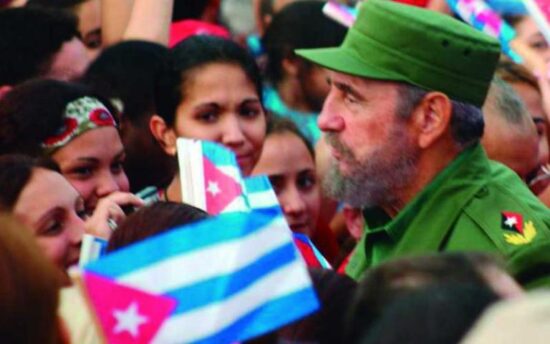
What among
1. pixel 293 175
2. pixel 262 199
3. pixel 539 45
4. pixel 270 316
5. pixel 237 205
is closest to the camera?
pixel 270 316

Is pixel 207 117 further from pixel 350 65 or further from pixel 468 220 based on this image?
pixel 468 220

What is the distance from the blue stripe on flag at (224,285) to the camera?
10.4ft

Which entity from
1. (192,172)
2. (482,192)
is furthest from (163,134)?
(482,192)

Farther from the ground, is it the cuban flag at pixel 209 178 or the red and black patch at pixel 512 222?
the red and black patch at pixel 512 222

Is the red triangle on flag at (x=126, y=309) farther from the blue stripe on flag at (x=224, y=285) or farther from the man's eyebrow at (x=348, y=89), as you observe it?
the man's eyebrow at (x=348, y=89)

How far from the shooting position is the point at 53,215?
4672mm

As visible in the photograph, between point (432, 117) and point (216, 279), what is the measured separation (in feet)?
5.86

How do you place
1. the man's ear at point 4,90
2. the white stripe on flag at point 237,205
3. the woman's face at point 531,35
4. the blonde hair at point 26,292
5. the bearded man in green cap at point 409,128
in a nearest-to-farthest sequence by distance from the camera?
the blonde hair at point 26,292
the white stripe on flag at point 237,205
the bearded man in green cap at point 409,128
the man's ear at point 4,90
the woman's face at point 531,35

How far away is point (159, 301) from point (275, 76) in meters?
4.48

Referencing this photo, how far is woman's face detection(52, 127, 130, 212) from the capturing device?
539 cm

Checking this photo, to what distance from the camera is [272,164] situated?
A: 6348 mm

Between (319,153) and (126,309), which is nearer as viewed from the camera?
(126,309)

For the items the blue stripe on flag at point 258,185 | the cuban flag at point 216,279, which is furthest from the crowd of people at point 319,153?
the blue stripe on flag at point 258,185

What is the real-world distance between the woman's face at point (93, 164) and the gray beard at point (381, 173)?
→ 2.81 feet
